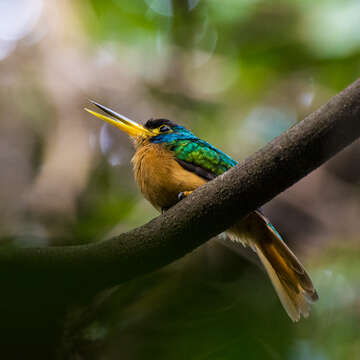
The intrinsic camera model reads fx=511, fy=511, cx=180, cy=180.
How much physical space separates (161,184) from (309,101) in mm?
2593

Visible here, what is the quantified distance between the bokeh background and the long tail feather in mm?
88

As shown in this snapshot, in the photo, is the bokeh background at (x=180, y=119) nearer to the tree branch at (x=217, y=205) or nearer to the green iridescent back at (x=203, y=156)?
the tree branch at (x=217, y=205)

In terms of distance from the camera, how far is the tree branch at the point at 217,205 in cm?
137

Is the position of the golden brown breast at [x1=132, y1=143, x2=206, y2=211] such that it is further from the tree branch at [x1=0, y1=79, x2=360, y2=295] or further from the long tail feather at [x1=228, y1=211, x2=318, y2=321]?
the tree branch at [x1=0, y1=79, x2=360, y2=295]

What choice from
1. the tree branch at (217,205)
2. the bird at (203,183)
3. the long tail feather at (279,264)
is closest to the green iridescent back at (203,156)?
the bird at (203,183)

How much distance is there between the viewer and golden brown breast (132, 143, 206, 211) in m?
2.54

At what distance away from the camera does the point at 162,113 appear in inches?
192

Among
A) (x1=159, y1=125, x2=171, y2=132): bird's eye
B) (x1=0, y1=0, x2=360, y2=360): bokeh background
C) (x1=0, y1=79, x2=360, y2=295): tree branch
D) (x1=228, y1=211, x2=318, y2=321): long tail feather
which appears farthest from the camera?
(x1=159, y1=125, x2=171, y2=132): bird's eye

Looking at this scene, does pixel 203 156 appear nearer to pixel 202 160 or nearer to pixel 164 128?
pixel 202 160

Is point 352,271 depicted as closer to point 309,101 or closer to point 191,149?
point 191,149

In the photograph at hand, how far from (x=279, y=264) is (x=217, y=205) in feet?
3.48

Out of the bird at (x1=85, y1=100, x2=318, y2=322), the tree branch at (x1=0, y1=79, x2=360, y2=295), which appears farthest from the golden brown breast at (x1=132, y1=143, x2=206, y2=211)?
the tree branch at (x1=0, y1=79, x2=360, y2=295)

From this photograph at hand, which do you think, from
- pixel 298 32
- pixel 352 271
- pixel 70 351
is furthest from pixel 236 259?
pixel 298 32

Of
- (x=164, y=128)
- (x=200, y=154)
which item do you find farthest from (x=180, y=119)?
(x=200, y=154)
